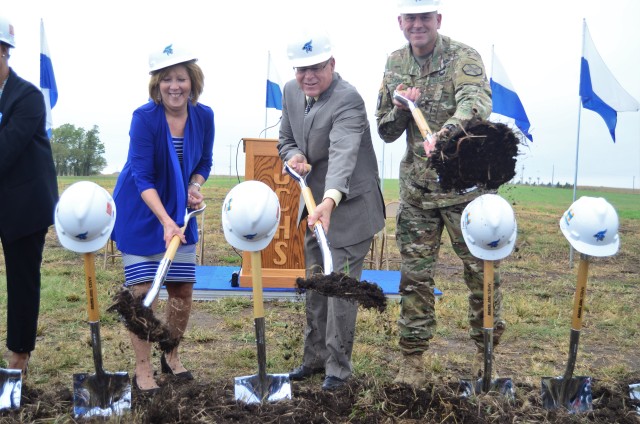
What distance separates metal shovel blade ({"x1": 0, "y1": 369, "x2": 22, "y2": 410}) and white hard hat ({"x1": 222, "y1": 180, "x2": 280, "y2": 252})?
4.62 ft

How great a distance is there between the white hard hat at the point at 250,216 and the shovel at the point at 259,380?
16 centimetres

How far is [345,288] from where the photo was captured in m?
3.28

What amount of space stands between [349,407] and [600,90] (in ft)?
26.0

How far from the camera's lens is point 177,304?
4184 millimetres

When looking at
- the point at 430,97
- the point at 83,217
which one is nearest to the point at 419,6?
the point at 430,97

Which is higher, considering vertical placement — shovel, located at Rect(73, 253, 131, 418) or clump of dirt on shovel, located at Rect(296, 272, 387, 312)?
clump of dirt on shovel, located at Rect(296, 272, 387, 312)

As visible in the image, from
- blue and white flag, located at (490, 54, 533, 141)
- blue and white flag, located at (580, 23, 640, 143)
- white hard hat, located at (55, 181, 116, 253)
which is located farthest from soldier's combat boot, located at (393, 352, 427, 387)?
blue and white flag, located at (490, 54, 533, 141)

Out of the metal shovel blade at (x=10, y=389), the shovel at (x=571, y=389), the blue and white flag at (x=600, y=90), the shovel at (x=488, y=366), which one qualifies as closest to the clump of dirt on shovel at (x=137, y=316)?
the metal shovel blade at (x=10, y=389)

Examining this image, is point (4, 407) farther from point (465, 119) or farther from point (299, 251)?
point (299, 251)

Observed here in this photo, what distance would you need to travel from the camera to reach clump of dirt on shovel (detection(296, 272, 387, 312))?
3.26 metres

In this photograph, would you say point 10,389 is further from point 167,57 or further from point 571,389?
point 571,389

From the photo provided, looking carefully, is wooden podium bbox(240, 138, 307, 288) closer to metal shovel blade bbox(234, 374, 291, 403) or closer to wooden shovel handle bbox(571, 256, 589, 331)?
metal shovel blade bbox(234, 374, 291, 403)

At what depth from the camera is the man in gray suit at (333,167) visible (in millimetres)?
3896

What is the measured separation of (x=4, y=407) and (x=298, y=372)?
5.78 ft
